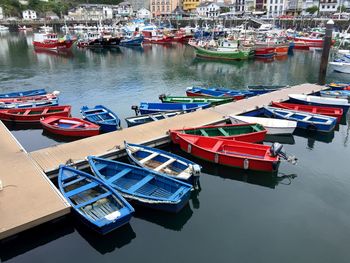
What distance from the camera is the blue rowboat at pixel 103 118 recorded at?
17781mm

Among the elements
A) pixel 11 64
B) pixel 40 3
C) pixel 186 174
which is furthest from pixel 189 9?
pixel 186 174

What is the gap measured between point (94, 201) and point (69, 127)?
842 cm

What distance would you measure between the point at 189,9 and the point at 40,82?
402ft

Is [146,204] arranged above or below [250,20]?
below

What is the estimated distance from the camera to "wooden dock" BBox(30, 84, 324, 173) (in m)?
13.5

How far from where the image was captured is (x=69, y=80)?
35.5 metres

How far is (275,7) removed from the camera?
11875 cm

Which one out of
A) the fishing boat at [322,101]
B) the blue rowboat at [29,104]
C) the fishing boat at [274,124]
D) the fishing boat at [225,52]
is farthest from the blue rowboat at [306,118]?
the fishing boat at [225,52]

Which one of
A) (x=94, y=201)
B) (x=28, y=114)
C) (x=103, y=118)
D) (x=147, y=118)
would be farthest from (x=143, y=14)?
(x=94, y=201)

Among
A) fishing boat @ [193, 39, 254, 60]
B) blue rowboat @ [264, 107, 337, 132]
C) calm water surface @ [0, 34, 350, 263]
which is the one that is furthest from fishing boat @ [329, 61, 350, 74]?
blue rowboat @ [264, 107, 337, 132]

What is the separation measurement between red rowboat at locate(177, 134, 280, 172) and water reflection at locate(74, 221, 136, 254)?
541 cm

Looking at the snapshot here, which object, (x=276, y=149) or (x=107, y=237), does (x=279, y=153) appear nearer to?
(x=276, y=149)

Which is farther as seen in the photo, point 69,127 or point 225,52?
point 225,52

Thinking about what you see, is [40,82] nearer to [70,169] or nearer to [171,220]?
[70,169]
